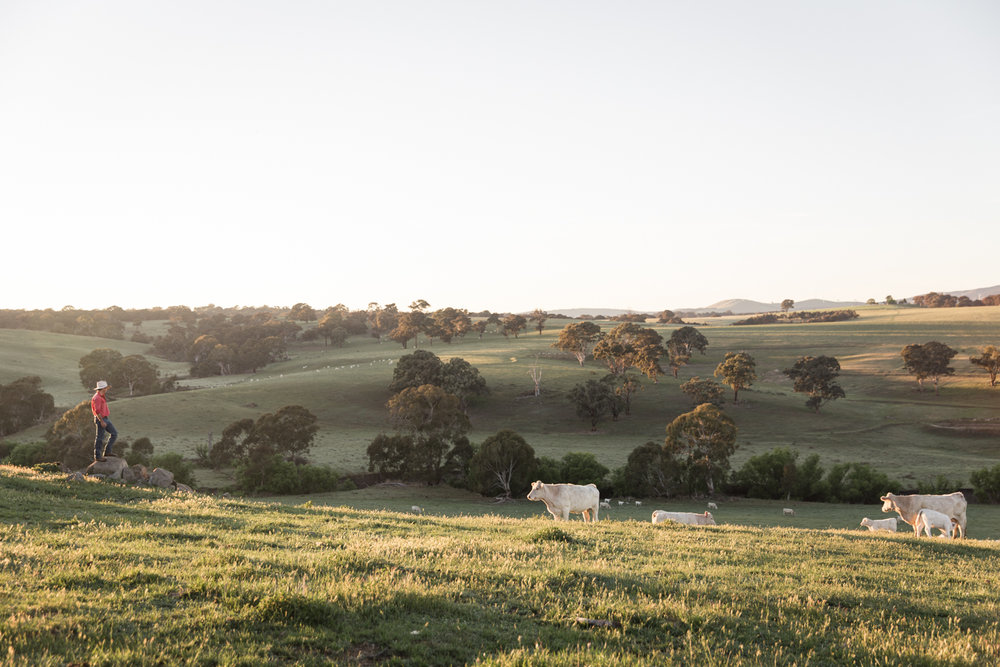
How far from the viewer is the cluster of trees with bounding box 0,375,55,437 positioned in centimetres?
7569

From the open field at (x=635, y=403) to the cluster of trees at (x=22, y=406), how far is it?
4.04 metres

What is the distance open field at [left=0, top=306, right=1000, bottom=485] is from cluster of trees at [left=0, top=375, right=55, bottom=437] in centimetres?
404

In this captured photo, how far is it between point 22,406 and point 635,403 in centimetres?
8330

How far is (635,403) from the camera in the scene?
93500mm

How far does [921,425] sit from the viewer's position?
7819 centimetres

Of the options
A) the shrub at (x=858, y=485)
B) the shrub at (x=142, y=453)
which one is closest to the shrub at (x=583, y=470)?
the shrub at (x=858, y=485)

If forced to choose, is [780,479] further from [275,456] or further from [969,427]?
[275,456]

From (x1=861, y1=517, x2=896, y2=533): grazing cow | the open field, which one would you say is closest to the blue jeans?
(x1=861, y1=517, x2=896, y2=533): grazing cow

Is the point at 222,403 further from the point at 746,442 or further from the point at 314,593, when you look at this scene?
the point at 314,593

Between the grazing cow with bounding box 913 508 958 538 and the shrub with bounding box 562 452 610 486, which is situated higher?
the grazing cow with bounding box 913 508 958 538

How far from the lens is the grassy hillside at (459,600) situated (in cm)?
669

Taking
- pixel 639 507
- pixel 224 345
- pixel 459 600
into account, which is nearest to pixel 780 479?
pixel 639 507

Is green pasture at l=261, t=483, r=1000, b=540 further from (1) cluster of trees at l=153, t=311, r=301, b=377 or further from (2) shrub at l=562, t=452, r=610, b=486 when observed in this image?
(1) cluster of trees at l=153, t=311, r=301, b=377

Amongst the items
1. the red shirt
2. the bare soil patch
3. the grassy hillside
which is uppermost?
the red shirt
